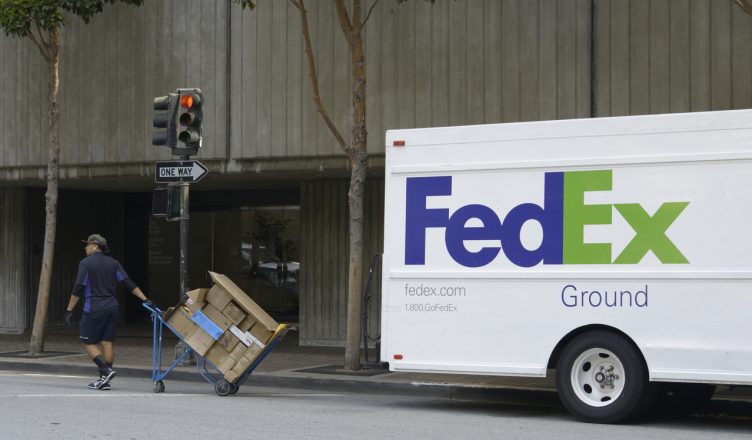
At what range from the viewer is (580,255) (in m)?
10.5

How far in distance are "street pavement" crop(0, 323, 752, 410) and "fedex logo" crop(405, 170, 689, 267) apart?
238cm

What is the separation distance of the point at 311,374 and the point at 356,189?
2.56 m

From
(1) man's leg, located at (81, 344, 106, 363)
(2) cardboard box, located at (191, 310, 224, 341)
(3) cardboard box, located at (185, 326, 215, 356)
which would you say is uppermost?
(2) cardboard box, located at (191, 310, 224, 341)

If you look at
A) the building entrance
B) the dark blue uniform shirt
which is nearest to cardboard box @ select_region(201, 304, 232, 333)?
the dark blue uniform shirt

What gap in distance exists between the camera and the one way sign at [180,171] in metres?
15.0

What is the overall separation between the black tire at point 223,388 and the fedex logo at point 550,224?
2.84 meters

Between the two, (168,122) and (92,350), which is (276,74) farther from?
(92,350)

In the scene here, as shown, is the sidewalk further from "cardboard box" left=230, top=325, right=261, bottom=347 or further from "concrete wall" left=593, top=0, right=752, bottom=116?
"concrete wall" left=593, top=0, right=752, bottom=116

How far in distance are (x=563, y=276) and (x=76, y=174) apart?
11.8 meters

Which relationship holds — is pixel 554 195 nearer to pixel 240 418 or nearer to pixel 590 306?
pixel 590 306

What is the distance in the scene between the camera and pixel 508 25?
16266 millimetres

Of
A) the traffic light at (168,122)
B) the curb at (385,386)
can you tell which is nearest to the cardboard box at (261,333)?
the curb at (385,386)

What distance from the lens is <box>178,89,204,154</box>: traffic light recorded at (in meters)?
15.0

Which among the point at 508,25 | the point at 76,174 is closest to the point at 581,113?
the point at 508,25
